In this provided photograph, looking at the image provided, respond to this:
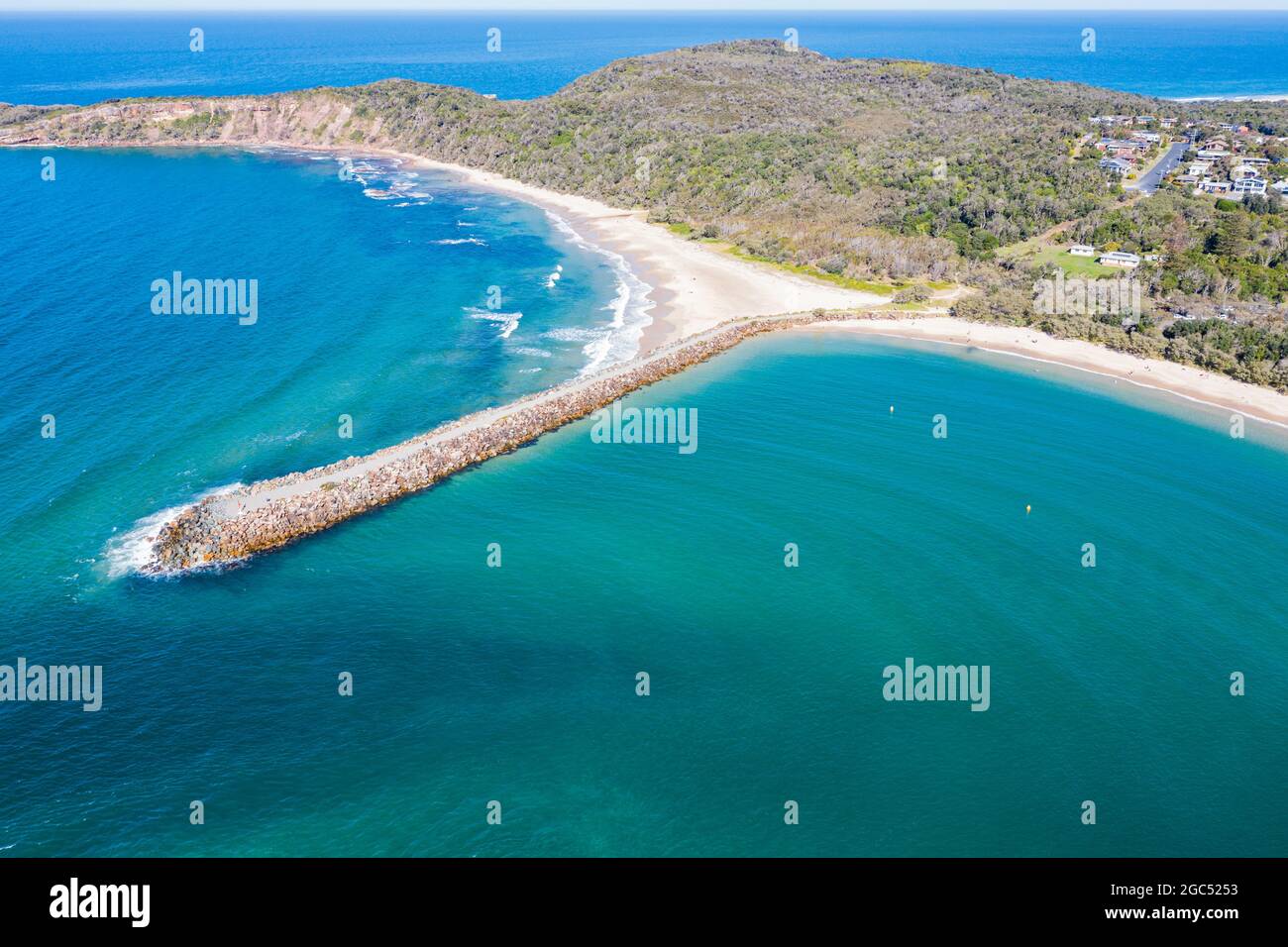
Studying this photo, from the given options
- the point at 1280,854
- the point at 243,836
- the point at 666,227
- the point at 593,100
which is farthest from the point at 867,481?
the point at 593,100

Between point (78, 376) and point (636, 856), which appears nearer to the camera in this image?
point (636, 856)

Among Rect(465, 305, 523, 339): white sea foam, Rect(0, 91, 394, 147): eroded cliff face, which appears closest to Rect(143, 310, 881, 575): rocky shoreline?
Rect(465, 305, 523, 339): white sea foam

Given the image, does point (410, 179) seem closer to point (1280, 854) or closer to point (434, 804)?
point (434, 804)

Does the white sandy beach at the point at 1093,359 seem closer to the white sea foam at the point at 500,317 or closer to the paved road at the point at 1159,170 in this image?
the white sea foam at the point at 500,317

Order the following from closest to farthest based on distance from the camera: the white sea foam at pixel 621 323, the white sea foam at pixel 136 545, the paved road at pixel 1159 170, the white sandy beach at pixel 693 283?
the white sea foam at pixel 136 545 → the white sea foam at pixel 621 323 → the white sandy beach at pixel 693 283 → the paved road at pixel 1159 170

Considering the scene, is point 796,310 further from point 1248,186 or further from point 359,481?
point 1248,186

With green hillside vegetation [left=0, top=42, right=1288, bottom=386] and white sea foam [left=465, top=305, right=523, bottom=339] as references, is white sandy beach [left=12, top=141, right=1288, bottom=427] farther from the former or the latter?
white sea foam [left=465, top=305, right=523, bottom=339]

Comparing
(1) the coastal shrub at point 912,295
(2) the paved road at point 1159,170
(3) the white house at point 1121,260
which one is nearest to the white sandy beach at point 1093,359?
(1) the coastal shrub at point 912,295
